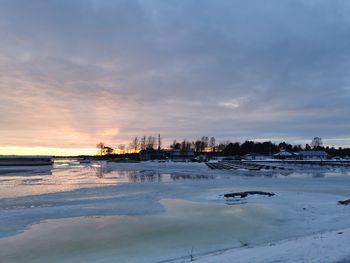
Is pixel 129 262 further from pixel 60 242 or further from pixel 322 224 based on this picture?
pixel 322 224

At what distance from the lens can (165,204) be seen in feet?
62.0

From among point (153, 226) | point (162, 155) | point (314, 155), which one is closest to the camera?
point (153, 226)

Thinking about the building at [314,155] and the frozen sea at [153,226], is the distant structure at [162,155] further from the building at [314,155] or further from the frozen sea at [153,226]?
the frozen sea at [153,226]

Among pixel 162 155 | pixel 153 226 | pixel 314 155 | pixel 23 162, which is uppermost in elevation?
pixel 162 155

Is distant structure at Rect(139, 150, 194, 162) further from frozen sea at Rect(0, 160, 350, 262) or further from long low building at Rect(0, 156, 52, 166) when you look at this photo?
frozen sea at Rect(0, 160, 350, 262)

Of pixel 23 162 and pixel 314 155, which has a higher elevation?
pixel 314 155

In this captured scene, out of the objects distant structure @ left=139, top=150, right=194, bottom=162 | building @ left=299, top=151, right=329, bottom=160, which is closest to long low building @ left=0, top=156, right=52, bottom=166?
distant structure @ left=139, top=150, right=194, bottom=162

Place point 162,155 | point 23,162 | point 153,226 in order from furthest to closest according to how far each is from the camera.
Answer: point 162,155
point 23,162
point 153,226

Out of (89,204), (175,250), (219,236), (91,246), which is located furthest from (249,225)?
(89,204)

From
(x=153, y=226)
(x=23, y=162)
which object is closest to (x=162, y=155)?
(x=23, y=162)

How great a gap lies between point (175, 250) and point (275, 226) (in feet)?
15.4

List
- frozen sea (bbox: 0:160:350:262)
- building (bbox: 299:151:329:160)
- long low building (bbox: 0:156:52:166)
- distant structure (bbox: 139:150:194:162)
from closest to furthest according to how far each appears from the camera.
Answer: frozen sea (bbox: 0:160:350:262)
long low building (bbox: 0:156:52:166)
building (bbox: 299:151:329:160)
distant structure (bbox: 139:150:194:162)

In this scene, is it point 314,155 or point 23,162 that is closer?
point 23,162

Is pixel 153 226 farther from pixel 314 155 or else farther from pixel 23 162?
pixel 314 155
